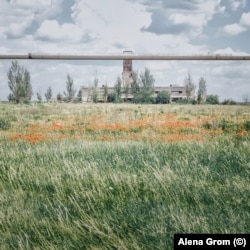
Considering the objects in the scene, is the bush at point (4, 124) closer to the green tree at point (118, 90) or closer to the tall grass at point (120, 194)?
the tall grass at point (120, 194)

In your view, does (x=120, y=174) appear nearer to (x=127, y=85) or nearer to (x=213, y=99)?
(x=127, y=85)

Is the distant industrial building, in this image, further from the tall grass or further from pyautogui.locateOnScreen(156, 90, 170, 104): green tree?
the tall grass

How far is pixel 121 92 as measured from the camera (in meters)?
4.25

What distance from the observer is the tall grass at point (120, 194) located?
2.20m

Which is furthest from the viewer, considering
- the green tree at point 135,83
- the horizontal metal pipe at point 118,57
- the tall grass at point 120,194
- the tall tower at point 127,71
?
the green tree at point 135,83

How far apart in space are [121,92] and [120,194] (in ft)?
6.13

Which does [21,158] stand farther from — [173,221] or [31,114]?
[173,221]

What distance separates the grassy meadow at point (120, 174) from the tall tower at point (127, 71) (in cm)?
46

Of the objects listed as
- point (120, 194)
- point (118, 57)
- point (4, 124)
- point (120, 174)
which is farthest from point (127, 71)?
point (4, 124)

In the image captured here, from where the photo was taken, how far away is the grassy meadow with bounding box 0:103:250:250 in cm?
223

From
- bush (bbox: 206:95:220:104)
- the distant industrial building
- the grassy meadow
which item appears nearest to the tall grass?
the grassy meadow

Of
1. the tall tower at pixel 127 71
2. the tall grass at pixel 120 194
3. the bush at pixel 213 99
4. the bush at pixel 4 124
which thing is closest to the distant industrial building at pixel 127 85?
the tall tower at pixel 127 71

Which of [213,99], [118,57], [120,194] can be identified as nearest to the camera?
[120,194]

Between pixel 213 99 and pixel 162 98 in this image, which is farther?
pixel 162 98
